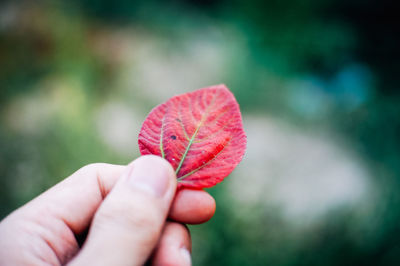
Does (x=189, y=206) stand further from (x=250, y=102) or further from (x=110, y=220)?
(x=250, y=102)

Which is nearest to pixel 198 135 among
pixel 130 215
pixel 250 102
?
pixel 130 215

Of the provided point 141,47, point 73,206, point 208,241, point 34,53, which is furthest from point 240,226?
point 34,53

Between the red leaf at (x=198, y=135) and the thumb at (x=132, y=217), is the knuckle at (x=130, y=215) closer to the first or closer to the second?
the thumb at (x=132, y=217)

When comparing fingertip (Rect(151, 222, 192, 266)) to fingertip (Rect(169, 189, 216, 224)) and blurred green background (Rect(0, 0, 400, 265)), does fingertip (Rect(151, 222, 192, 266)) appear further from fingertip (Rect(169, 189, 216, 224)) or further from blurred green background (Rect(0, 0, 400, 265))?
blurred green background (Rect(0, 0, 400, 265))

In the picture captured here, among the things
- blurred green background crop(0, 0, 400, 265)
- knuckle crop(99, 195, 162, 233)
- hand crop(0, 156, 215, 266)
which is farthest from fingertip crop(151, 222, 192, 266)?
blurred green background crop(0, 0, 400, 265)

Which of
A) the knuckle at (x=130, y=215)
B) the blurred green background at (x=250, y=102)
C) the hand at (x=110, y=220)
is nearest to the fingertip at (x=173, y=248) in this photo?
the hand at (x=110, y=220)

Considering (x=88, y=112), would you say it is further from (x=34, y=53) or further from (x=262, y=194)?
(x=262, y=194)
